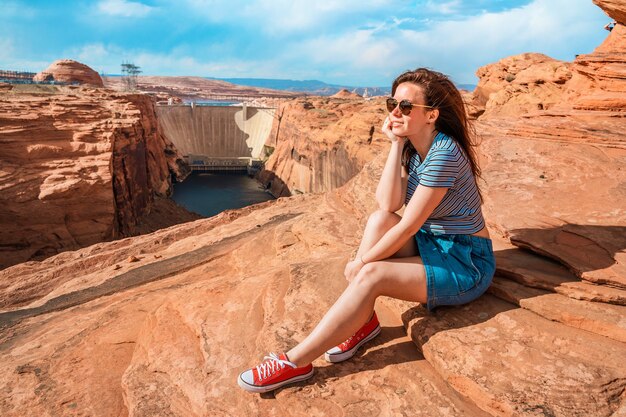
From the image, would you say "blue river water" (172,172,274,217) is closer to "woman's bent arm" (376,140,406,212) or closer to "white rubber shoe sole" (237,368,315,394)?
"woman's bent arm" (376,140,406,212)

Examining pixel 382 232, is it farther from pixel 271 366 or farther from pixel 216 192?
pixel 216 192

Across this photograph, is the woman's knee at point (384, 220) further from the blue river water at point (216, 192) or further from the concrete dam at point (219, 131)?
the concrete dam at point (219, 131)

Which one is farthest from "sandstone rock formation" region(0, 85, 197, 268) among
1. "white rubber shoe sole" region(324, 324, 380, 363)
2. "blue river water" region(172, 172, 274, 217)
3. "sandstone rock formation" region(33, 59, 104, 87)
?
"sandstone rock formation" region(33, 59, 104, 87)

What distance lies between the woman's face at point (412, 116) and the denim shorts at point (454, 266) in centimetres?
74

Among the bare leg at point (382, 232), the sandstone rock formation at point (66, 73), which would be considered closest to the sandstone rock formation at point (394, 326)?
the bare leg at point (382, 232)

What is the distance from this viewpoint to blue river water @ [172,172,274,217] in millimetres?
33656

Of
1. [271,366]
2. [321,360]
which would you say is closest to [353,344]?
[321,360]

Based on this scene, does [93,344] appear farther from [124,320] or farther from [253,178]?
[253,178]

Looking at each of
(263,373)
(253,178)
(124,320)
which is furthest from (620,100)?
(253,178)

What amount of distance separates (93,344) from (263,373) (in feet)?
7.55

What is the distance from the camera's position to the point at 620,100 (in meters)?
7.52

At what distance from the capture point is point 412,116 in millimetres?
2844

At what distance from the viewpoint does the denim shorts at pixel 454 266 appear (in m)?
2.71

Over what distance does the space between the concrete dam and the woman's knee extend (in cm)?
4369
